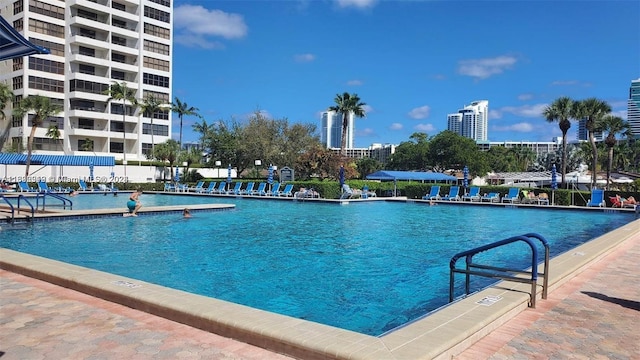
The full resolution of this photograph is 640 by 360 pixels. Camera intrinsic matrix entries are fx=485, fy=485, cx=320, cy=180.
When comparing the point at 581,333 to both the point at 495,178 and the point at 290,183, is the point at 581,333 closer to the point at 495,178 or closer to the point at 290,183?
the point at 290,183

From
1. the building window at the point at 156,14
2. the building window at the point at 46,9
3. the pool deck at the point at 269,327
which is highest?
the building window at the point at 156,14

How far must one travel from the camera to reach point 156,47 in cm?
6303

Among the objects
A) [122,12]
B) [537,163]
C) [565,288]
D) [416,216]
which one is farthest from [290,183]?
[537,163]

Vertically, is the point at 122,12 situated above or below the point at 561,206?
above

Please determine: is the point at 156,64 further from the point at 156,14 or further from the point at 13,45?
the point at 13,45

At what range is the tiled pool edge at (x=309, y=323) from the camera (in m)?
3.91

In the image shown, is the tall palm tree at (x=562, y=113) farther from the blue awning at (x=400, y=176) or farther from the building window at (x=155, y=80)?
the building window at (x=155, y=80)

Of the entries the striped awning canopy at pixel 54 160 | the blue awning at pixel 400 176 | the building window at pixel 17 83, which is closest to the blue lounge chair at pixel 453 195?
the blue awning at pixel 400 176

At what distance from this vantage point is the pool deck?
13.1 feet

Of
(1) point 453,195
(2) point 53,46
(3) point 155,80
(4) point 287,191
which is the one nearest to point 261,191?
(4) point 287,191

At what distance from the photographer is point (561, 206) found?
24906 mm

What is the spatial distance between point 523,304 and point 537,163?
410 feet

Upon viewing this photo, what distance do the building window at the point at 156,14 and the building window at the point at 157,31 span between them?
1167 mm

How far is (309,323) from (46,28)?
6118cm
